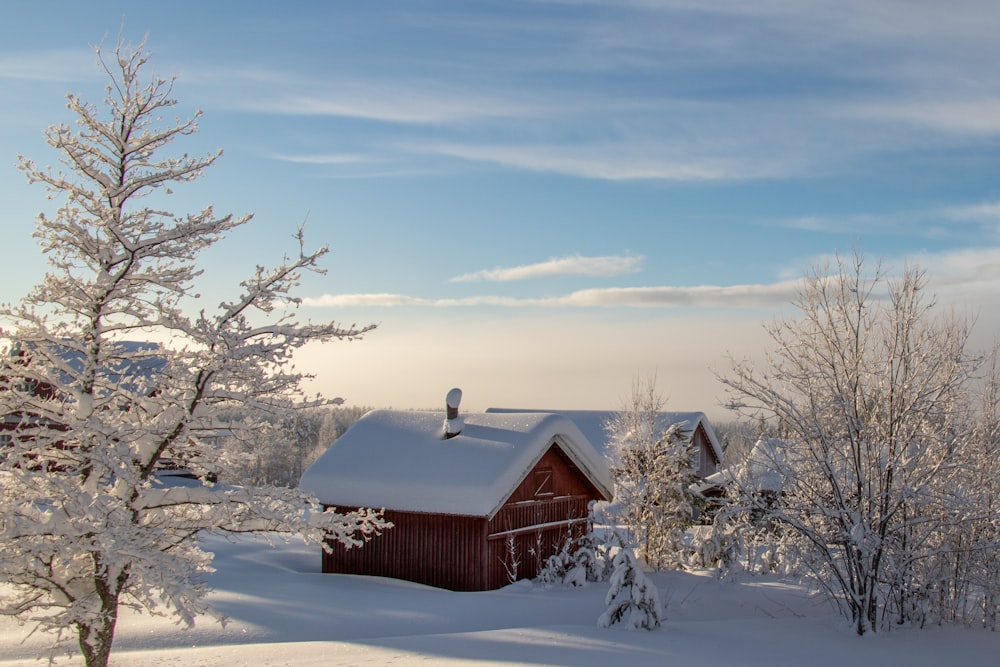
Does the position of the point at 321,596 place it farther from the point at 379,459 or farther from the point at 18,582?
the point at 18,582

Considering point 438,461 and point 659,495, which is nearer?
point 438,461

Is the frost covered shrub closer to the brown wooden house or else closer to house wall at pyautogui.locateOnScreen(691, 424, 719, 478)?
the brown wooden house

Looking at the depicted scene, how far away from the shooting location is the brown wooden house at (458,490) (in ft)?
63.7

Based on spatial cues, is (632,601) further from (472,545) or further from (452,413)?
Result: (452,413)

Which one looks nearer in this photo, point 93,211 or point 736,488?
point 93,211

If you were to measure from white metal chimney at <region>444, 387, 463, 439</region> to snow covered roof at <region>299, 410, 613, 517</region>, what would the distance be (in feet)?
0.68

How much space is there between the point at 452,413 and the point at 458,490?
3417 mm

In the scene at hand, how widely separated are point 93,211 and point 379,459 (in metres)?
12.2

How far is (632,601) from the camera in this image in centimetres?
1502

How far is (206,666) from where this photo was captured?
12.2m

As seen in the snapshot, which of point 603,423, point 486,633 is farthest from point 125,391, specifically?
point 603,423

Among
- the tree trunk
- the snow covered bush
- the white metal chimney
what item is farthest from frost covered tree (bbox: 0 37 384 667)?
the white metal chimney

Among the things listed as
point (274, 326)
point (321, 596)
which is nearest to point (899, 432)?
point (274, 326)

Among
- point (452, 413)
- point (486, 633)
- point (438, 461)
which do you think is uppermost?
point (452, 413)
